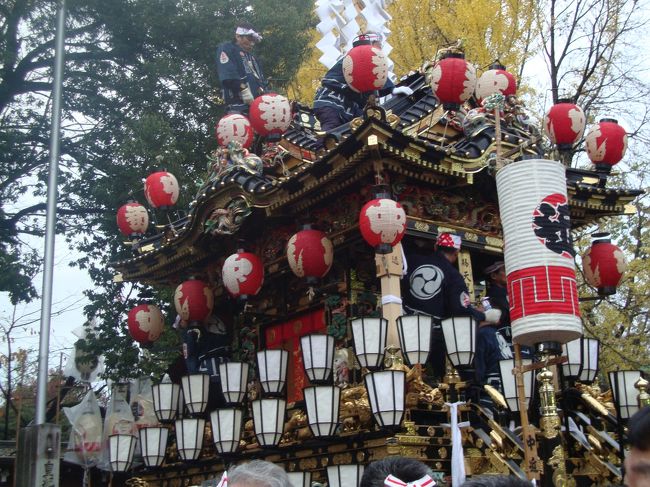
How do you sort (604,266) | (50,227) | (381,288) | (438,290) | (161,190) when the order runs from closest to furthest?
1. (381,288)
2. (438,290)
3. (604,266)
4. (161,190)
5. (50,227)

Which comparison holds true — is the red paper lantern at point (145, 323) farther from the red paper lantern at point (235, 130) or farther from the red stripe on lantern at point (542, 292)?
the red stripe on lantern at point (542, 292)

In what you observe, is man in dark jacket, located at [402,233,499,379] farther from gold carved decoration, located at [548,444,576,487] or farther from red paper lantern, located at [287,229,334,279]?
gold carved decoration, located at [548,444,576,487]

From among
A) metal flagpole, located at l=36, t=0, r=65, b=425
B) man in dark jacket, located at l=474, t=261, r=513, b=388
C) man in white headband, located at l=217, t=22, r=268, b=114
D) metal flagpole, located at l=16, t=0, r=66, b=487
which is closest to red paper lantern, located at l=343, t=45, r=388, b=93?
man in dark jacket, located at l=474, t=261, r=513, b=388

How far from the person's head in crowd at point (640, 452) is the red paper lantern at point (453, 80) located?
6908 mm

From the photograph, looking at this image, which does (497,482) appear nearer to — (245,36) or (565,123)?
(565,123)

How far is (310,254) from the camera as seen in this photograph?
8781 millimetres

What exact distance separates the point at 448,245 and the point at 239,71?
4510 mm

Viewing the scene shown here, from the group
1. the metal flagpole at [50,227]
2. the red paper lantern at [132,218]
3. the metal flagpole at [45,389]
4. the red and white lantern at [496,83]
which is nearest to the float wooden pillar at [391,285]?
the red and white lantern at [496,83]

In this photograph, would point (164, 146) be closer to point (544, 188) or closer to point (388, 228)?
point (388, 228)

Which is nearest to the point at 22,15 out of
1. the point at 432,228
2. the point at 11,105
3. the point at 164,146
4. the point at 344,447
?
the point at 11,105

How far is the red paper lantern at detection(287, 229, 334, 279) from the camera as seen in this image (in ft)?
28.8

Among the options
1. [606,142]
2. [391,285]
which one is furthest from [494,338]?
[606,142]

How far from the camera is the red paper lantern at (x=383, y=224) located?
7902 millimetres

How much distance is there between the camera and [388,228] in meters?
7.91
